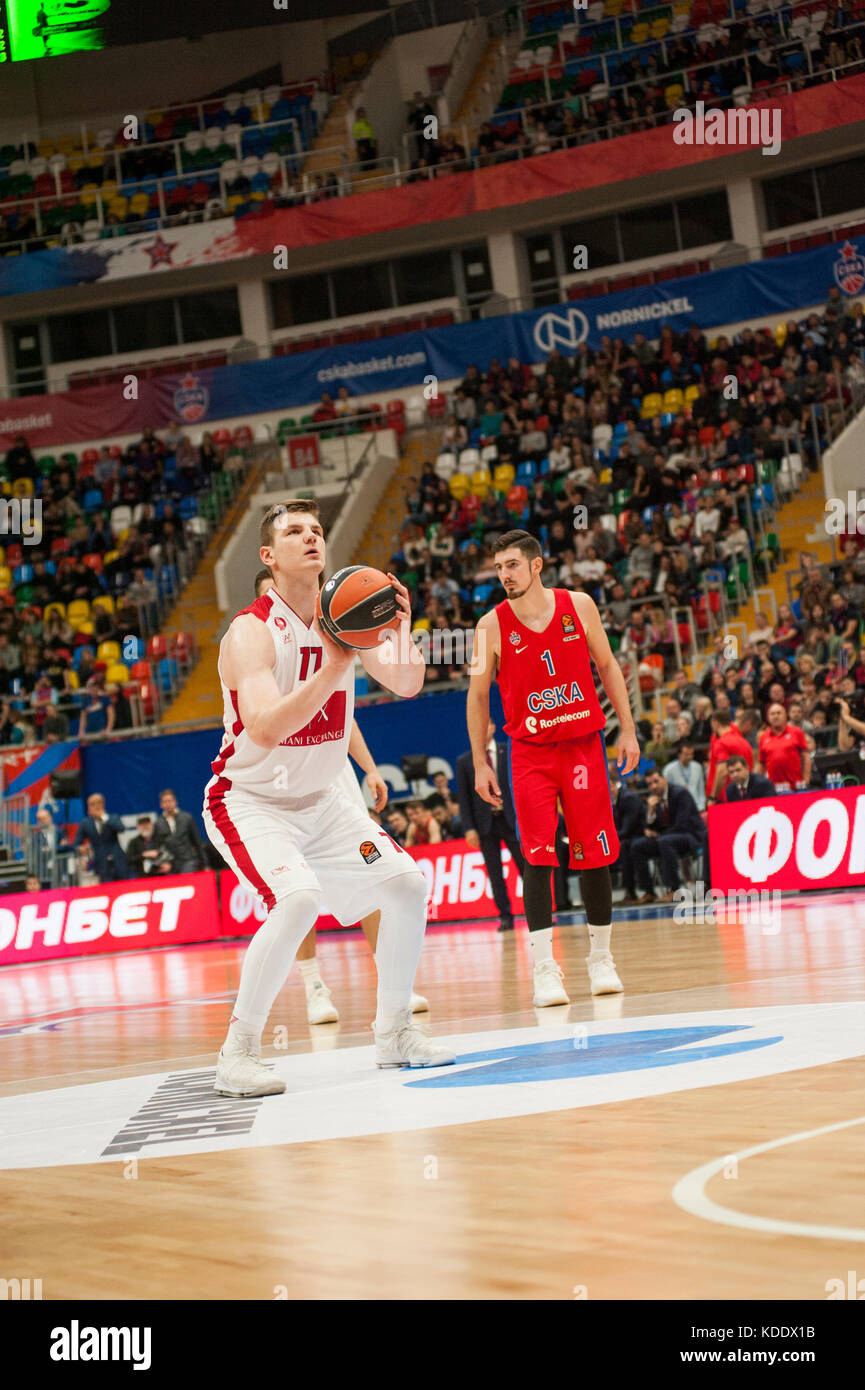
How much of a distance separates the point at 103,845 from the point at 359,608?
16099mm

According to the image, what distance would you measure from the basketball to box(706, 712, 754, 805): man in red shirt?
11.1m

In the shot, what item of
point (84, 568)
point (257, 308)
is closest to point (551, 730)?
point (84, 568)

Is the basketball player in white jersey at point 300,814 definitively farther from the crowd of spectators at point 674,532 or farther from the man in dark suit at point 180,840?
the man in dark suit at point 180,840

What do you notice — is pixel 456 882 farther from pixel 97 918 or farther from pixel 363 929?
pixel 363 929

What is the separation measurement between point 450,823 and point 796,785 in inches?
174

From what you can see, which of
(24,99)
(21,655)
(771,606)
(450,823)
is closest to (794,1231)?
(450,823)

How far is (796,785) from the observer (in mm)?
15188

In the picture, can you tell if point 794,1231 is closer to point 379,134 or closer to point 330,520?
point 330,520

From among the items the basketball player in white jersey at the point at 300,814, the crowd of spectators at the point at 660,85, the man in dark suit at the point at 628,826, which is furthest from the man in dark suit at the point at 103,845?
the crowd of spectators at the point at 660,85

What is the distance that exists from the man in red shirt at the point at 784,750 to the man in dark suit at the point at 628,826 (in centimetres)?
137

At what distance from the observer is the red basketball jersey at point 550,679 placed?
289 inches

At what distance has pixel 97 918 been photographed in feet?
63.5

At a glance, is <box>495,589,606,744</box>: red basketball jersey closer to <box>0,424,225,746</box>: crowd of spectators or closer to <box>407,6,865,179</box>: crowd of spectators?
<box>0,424,225,746</box>: crowd of spectators

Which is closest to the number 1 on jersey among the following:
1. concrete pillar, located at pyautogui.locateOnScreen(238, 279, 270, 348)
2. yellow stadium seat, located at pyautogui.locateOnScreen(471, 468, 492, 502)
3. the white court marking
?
the white court marking
